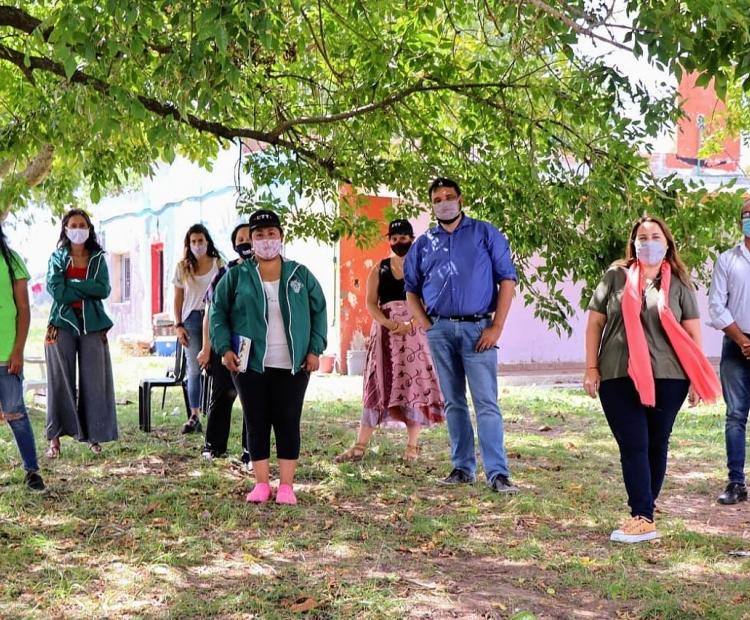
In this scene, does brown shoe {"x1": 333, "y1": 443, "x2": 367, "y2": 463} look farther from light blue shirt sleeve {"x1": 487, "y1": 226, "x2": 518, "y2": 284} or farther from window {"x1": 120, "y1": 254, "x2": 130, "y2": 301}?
window {"x1": 120, "y1": 254, "x2": 130, "y2": 301}

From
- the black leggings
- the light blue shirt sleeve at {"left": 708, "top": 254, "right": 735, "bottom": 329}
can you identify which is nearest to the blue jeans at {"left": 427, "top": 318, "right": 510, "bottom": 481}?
the black leggings

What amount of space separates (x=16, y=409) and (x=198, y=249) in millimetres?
3051

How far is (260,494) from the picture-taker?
6.47 m

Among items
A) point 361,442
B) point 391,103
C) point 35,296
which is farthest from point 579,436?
point 35,296

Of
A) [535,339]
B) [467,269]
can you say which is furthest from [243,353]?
[535,339]

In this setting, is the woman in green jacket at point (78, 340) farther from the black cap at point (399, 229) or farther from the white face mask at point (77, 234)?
the black cap at point (399, 229)

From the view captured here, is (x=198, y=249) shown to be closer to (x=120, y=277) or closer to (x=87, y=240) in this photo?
(x=87, y=240)

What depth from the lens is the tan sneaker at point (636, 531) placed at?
17.9 ft

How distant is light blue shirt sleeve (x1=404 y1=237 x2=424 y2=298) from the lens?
7184 millimetres

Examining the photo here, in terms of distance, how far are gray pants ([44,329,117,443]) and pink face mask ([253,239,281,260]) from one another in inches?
88.3

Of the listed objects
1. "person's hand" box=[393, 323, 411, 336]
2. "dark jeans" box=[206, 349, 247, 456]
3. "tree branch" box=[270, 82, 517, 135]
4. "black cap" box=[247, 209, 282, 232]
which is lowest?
"dark jeans" box=[206, 349, 247, 456]

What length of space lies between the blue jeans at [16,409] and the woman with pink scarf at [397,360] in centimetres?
246

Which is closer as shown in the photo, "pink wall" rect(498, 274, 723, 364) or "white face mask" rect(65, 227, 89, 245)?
"white face mask" rect(65, 227, 89, 245)

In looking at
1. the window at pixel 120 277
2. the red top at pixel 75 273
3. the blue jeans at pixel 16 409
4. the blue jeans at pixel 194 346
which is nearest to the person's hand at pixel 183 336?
the blue jeans at pixel 194 346
